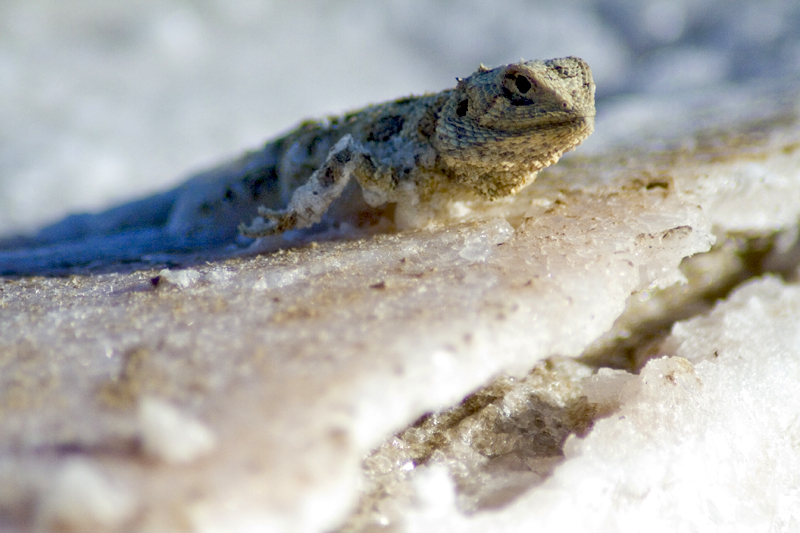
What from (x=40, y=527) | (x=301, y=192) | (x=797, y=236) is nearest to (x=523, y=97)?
(x=301, y=192)

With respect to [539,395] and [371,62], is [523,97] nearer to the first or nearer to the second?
[539,395]

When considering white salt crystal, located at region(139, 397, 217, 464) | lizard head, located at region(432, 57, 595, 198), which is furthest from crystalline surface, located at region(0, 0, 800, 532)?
lizard head, located at region(432, 57, 595, 198)

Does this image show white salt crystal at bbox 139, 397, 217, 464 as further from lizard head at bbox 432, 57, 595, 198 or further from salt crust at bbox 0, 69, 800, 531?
lizard head at bbox 432, 57, 595, 198

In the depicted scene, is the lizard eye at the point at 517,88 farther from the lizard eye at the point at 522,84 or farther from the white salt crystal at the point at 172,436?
the white salt crystal at the point at 172,436

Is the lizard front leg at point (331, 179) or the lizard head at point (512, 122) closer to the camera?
the lizard head at point (512, 122)

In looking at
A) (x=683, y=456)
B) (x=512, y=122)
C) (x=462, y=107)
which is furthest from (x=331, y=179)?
(x=683, y=456)

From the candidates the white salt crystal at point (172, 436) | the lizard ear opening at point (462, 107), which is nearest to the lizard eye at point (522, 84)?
the lizard ear opening at point (462, 107)
